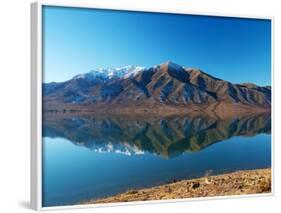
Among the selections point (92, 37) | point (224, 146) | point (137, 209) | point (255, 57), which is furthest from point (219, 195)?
point (92, 37)

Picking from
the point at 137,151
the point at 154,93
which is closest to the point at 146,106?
the point at 154,93

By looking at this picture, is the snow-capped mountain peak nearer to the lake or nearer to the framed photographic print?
the framed photographic print

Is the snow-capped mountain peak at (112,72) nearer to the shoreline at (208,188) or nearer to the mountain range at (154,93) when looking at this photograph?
the mountain range at (154,93)

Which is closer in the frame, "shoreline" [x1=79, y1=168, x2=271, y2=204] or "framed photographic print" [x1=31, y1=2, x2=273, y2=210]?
"framed photographic print" [x1=31, y1=2, x2=273, y2=210]

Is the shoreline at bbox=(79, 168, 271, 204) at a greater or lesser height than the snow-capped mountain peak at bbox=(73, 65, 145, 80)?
lesser

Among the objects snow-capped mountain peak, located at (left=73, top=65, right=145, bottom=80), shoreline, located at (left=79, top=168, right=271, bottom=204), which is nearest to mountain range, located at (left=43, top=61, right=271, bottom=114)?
snow-capped mountain peak, located at (left=73, top=65, right=145, bottom=80)

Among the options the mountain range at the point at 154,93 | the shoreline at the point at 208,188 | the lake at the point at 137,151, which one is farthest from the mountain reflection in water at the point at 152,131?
the shoreline at the point at 208,188

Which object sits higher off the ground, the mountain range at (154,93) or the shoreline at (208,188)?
the mountain range at (154,93)
